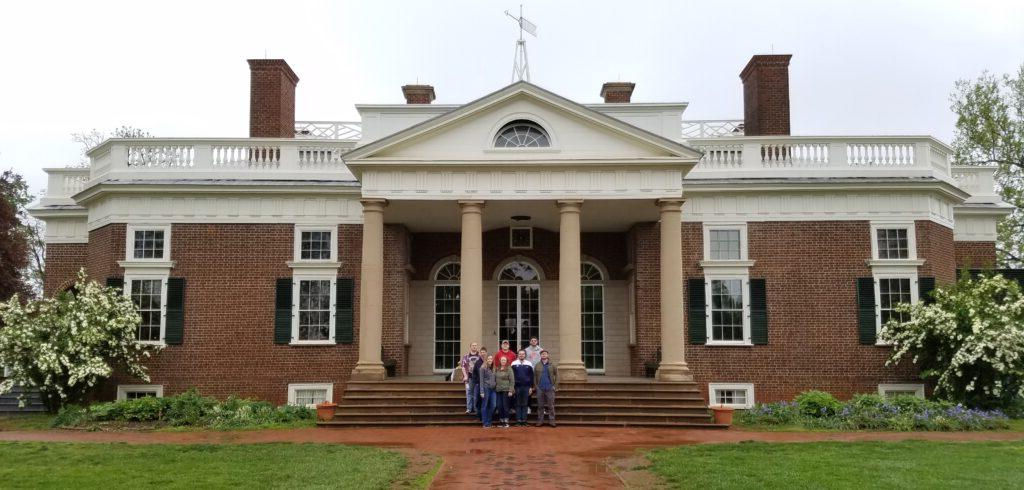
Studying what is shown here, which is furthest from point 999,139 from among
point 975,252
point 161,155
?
point 161,155

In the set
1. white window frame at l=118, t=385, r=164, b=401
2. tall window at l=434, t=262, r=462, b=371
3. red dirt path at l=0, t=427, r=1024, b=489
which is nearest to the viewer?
red dirt path at l=0, t=427, r=1024, b=489

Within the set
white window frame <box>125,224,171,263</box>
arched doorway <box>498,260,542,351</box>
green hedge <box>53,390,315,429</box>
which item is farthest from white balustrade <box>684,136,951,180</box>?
white window frame <box>125,224,171,263</box>

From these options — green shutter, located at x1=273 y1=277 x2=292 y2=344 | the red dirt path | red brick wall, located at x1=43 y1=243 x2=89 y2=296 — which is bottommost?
the red dirt path

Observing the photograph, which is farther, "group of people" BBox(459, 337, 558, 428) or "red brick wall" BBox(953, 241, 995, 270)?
"red brick wall" BBox(953, 241, 995, 270)

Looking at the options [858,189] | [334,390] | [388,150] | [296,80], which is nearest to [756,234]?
[858,189]

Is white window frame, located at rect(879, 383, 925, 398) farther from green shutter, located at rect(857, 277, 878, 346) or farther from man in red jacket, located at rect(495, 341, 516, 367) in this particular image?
man in red jacket, located at rect(495, 341, 516, 367)

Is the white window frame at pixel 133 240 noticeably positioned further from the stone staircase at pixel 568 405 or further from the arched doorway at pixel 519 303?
the arched doorway at pixel 519 303

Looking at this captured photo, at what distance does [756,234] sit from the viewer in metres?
22.9

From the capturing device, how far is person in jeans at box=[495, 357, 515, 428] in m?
17.9

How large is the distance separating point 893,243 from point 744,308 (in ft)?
13.1

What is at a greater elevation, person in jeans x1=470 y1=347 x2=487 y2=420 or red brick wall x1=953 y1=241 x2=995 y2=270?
red brick wall x1=953 y1=241 x2=995 y2=270

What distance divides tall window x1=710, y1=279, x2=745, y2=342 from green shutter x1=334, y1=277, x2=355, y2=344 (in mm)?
8960

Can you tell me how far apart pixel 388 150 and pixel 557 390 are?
6.49m

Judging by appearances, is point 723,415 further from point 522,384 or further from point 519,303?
point 519,303
